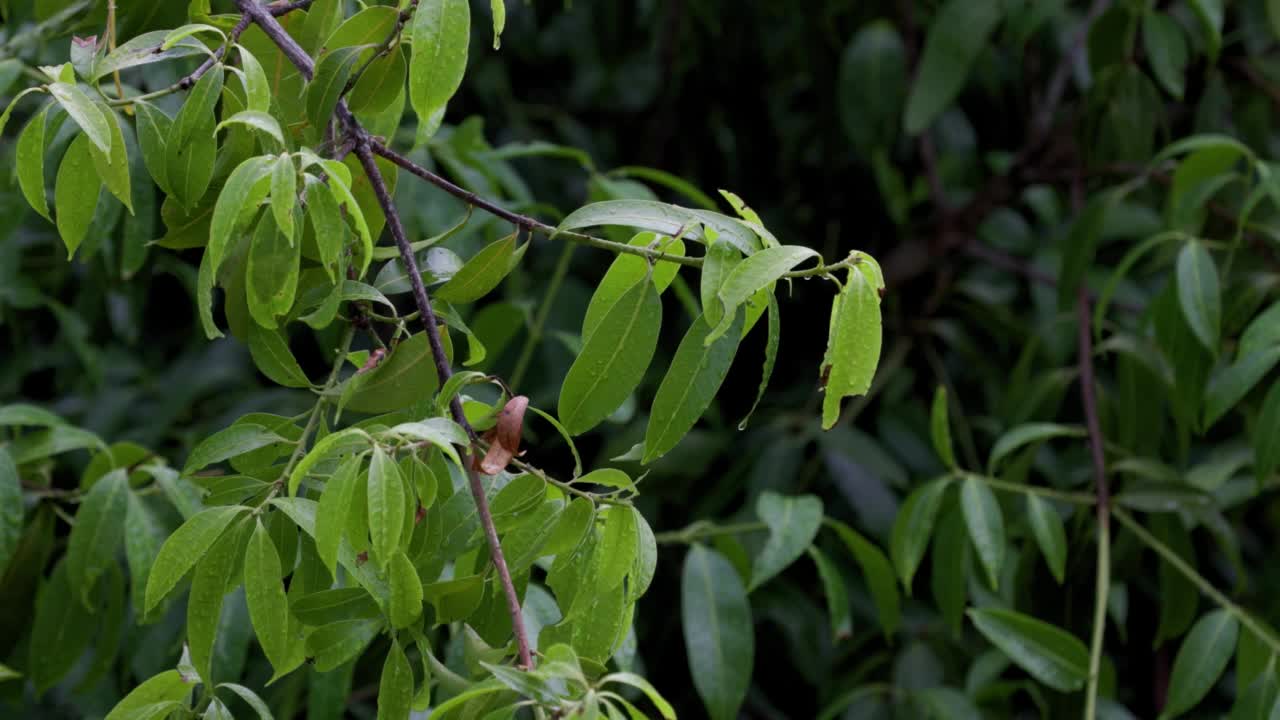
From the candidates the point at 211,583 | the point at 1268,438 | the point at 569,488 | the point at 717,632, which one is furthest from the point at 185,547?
the point at 1268,438

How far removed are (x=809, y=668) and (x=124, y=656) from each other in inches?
22.7

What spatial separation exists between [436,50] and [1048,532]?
574 millimetres

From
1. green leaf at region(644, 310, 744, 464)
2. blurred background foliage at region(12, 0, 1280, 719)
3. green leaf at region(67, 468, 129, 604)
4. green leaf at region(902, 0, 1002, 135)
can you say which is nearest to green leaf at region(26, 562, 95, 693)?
green leaf at region(67, 468, 129, 604)

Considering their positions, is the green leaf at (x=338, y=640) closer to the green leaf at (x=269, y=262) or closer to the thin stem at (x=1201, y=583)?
the green leaf at (x=269, y=262)

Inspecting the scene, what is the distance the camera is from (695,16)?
1.43 meters

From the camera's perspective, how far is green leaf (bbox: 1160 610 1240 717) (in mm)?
810

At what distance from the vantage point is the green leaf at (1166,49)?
3.51ft

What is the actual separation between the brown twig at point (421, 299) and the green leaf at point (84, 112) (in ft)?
0.24

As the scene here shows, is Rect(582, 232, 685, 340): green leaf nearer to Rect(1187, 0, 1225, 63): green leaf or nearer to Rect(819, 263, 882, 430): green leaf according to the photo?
Rect(819, 263, 882, 430): green leaf

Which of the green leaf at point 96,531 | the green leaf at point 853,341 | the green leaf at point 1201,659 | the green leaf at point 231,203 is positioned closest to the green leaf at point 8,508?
the green leaf at point 96,531

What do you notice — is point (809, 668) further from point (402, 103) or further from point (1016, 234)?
point (402, 103)

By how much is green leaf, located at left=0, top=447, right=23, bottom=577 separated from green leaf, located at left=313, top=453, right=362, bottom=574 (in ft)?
1.15

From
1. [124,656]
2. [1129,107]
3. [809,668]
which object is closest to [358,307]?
[124,656]

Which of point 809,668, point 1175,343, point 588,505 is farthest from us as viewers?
point 809,668
